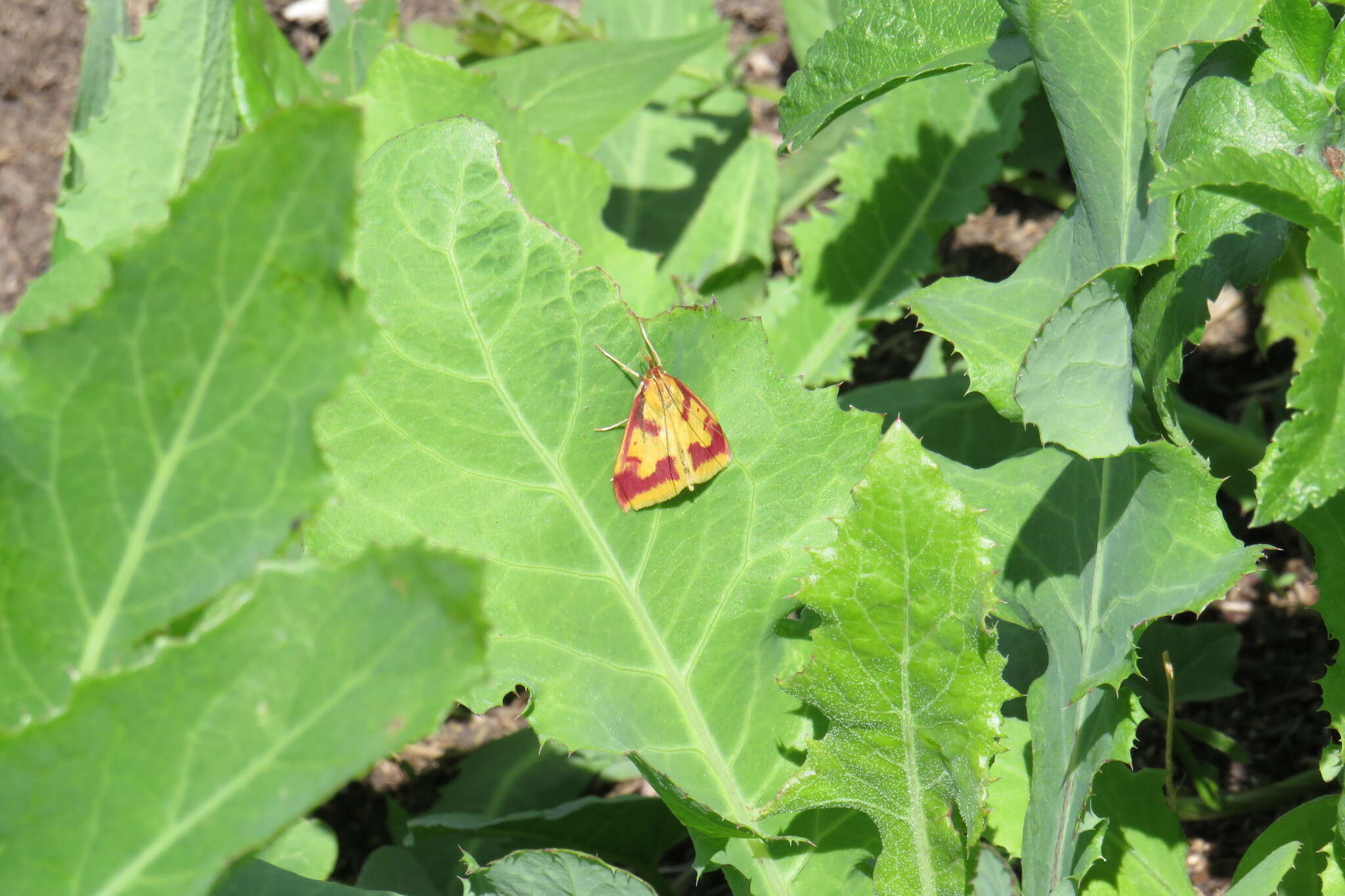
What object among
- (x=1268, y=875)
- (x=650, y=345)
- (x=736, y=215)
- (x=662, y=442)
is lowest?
(x=1268, y=875)

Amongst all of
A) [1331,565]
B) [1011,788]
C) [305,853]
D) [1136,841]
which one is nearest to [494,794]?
[305,853]

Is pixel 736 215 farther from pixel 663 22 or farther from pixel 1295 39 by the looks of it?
pixel 1295 39

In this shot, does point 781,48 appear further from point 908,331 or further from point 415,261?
point 415,261

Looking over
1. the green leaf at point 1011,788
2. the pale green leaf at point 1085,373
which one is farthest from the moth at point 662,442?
the green leaf at point 1011,788

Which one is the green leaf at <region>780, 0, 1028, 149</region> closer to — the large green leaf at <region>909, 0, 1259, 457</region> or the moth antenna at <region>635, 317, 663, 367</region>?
the large green leaf at <region>909, 0, 1259, 457</region>

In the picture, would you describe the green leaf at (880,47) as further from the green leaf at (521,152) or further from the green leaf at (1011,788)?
the green leaf at (1011,788)

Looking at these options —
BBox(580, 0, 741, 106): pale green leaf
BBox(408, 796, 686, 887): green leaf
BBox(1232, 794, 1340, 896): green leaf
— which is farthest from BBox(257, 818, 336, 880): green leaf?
BBox(580, 0, 741, 106): pale green leaf
